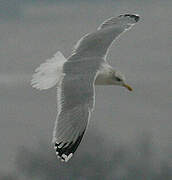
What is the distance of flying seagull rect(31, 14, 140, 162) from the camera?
4113 mm

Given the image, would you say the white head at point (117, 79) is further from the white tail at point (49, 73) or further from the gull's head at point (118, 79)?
the white tail at point (49, 73)

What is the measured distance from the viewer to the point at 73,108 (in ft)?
14.1

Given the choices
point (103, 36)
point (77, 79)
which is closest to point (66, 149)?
point (77, 79)

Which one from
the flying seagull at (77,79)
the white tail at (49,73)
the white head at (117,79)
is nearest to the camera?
the flying seagull at (77,79)

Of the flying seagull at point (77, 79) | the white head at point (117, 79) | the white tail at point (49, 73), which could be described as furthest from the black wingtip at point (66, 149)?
the white head at point (117, 79)

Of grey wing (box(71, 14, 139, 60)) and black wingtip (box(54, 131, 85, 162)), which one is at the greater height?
grey wing (box(71, 14, 139, 60))

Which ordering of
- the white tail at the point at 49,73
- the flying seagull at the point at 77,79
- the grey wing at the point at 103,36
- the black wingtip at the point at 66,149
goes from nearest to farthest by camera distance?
1. the black wingtip at the point at 66,149
2. the flying seagull at the point at 77,79
3. the white tail at the point at 49,73
4. the grey wing at the point at 103,36

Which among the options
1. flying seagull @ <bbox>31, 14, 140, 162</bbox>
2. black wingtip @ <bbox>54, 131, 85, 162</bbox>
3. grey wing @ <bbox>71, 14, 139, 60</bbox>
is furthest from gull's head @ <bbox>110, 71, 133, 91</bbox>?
black wingtip @ <bbox>54, 131, 85, 162</bbox>

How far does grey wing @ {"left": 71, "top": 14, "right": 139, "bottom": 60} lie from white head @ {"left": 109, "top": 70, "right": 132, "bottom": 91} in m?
0.25

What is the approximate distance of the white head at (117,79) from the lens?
515 cm

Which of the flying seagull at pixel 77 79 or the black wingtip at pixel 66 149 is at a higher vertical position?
the flying seagull at pixel 77 79

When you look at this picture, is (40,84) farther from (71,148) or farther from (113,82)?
(71,148)

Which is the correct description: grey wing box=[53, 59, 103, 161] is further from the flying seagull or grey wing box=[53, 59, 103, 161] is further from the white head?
the white head

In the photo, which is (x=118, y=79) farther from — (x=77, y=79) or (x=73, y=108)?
(x=73, y=108)
